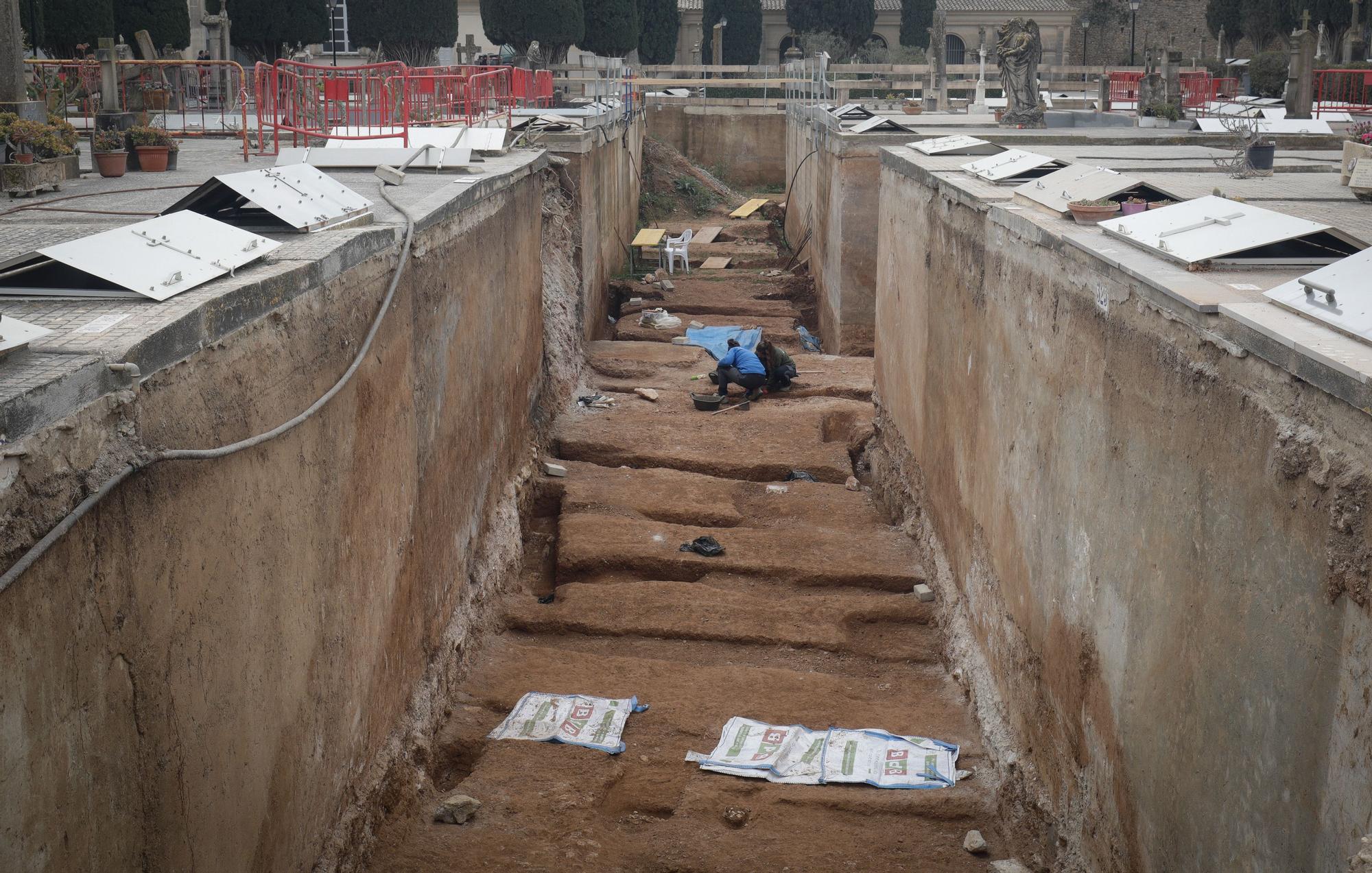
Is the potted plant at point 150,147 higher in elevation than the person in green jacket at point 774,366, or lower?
higher

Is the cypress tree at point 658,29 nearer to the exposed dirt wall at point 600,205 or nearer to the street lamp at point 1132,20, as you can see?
the street lamp at point 1132,20

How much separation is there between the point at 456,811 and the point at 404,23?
2996cm

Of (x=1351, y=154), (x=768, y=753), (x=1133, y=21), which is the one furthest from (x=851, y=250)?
(x=1133, y=21)

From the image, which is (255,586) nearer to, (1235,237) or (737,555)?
(1235,237)

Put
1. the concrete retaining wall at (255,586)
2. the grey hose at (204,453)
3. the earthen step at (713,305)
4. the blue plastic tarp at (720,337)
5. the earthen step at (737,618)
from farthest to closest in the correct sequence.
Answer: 1. the earthen step at (713,305)
2. the blue plastic tarp at (720,337)
3. the earthen step at (737,618)
4. the concrete retaining wall at (255,586)
5. the grey hose at (204,453)

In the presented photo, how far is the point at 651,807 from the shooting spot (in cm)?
624

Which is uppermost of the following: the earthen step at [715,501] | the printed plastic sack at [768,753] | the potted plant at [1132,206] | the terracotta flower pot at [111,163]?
the terracotta flower pot at [111,163]

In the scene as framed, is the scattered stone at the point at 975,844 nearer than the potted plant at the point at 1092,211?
Yes

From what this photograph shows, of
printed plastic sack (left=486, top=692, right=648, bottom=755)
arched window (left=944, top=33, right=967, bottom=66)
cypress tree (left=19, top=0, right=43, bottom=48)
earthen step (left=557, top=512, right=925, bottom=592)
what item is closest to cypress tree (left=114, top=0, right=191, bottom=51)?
cypress tree (left=19, top=0, right=43, bottom=48)

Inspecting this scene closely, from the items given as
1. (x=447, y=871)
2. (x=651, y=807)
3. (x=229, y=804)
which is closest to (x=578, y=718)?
(x=651, y=807)

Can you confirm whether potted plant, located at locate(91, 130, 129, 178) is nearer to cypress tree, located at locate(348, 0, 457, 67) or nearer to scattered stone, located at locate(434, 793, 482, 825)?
scattered stone, located at locate(434, 793, 482, 825)

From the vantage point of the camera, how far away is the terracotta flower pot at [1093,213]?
6.22 m

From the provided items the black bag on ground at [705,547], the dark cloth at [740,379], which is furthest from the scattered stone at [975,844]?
the dark cloth at [740,379]

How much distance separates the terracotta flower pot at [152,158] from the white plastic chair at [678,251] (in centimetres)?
1183
